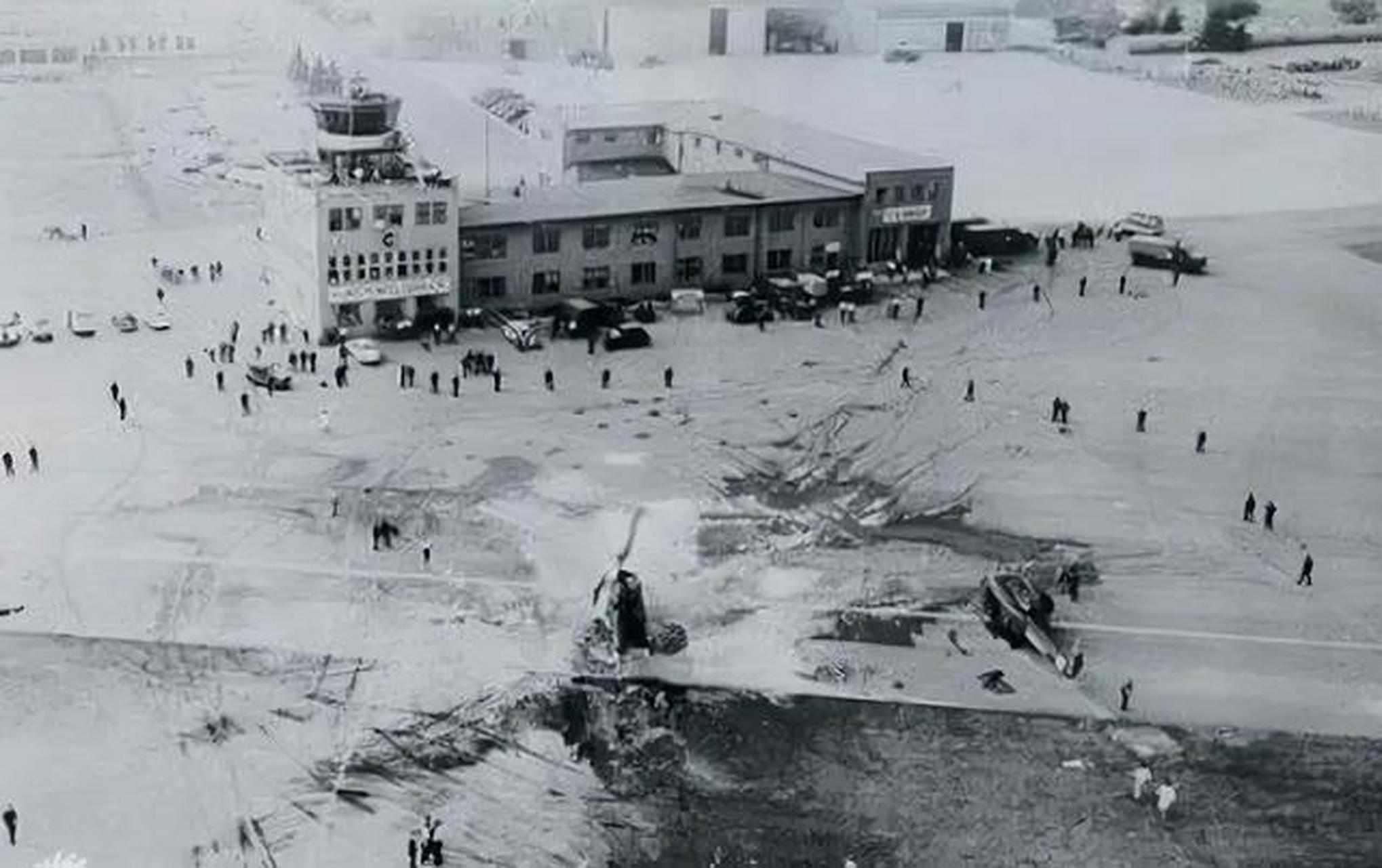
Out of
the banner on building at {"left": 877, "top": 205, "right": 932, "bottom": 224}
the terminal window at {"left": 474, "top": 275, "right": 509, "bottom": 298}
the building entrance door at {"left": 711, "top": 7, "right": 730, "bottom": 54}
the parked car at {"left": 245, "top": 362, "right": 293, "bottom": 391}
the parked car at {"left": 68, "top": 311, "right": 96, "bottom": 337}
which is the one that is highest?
the building entrance door at {"left": 711, "top": 7, "right": 730, "bottom": 54}

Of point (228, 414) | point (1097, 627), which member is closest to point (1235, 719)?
point (1097, 627)

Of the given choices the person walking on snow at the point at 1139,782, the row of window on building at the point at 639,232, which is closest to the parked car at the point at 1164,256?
the row of window on building at the point at 639,232

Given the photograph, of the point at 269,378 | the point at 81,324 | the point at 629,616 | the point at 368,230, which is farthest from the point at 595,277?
the point at 629,616

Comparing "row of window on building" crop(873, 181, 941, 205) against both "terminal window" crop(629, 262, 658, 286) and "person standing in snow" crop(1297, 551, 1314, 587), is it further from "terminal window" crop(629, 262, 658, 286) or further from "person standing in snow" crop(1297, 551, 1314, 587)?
"person standing in snow" crop(1297, 551, 1314, 587)

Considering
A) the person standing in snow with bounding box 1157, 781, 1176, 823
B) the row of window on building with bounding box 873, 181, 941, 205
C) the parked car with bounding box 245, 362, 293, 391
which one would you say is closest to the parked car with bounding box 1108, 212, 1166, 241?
the row of window on building with bounding box 873, 181, 941, 205

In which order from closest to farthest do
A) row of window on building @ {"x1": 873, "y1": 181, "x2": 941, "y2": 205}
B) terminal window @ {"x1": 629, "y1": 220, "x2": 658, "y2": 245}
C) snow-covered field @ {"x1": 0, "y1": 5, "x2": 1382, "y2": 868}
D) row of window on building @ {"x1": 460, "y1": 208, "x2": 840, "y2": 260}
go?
snow-covered field @ {"x1": 0, "y1": 5, "x2": 1382, "y2": 868}, row of window on building @ {"x1": 460, "y1": 208, "x2": 840, "y2": 260}, terminal window @ {"x1": 629, "y1": 220, "x2": 658, "y2": 245}, row of window on building @ {"x1": 873, "y1": 181, "x2": 941, "y2": 205}

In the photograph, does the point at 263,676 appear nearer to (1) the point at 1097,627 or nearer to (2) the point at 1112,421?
(1) the point at 1097,627

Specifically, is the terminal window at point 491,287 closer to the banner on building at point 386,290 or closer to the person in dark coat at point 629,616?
the banner on building at point 386,290

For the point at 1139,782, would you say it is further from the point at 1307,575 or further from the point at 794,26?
the point at 794,26
